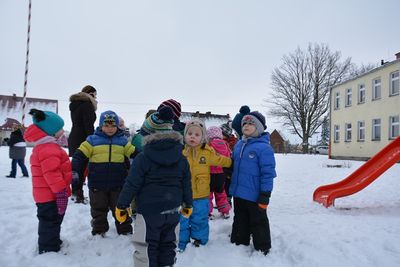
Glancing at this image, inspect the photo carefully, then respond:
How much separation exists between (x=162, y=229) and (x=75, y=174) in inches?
55.8

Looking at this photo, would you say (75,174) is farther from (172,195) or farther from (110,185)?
(172,195)

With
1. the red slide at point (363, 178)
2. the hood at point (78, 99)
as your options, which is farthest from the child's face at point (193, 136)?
the red slide at point (363, 178)

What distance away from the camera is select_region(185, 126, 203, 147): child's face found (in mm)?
4078

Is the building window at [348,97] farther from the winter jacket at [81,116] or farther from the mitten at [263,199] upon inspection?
the mitten at [263,199]

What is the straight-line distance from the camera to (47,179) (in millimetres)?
3570

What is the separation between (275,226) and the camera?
4.79m

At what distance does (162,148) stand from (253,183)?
1.39 metres

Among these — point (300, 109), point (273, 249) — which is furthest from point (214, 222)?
point (300, 109)

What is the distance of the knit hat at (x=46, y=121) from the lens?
3.74 metres

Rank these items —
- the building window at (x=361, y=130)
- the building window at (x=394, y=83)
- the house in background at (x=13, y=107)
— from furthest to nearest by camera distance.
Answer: the house in background at (x=13, y=107) → the building window at (x=361, y=130) → the building window at (x=394, y=83)

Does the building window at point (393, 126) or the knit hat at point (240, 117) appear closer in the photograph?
the knit hat at point (240, 117)

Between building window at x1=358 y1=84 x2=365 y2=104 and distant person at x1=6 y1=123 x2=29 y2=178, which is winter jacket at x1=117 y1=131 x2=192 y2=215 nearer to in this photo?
distant person at x1=6 y1=123 x2=29 y2=178

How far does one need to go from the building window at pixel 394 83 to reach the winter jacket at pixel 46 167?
21445 millimetres

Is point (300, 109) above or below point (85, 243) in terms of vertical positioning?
above
